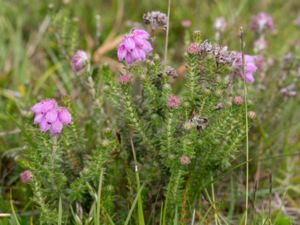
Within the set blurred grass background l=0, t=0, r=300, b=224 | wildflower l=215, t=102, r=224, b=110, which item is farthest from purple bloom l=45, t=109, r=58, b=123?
wildflower l=215, t=102, r=224, b=110

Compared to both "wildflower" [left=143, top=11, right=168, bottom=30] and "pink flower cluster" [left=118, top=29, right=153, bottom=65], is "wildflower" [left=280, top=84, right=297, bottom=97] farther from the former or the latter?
"pink flower cluster" [left=118, top=29, right=153, bottom=65]

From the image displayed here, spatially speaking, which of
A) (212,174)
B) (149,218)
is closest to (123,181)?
(149,218)

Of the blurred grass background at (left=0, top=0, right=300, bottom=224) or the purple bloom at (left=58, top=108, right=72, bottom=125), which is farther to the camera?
the blurred grass background at (left=0, top=0, right=300, bottom=224)

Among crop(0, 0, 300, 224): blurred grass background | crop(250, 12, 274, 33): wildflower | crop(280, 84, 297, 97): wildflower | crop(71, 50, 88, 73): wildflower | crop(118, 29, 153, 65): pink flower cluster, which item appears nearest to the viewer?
crop(118, 29, 153, 65): pink flower cluster

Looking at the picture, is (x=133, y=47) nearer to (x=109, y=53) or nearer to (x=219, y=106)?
(x=219, y=106)

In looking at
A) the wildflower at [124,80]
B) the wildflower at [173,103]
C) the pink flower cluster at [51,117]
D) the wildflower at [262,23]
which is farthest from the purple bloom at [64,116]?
the wildflower at [262,23]

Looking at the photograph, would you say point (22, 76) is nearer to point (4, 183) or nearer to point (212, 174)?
point (4, 183)

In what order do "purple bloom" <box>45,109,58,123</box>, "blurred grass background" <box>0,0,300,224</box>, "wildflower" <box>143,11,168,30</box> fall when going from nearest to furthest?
1. "purple bloom" <box>45,109,58,123</box>
2. "wildflower" <box>143,11,168,30</box>
3. "blurred grass background" <box>0,0,300,224</box>
